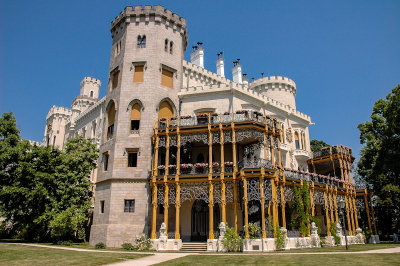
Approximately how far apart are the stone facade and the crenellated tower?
0.08 meters

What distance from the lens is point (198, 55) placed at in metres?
39.6

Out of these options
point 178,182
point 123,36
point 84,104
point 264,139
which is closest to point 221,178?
point 178,182

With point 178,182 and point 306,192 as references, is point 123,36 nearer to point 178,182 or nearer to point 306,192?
point 178,182

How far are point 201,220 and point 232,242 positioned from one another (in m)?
6.64

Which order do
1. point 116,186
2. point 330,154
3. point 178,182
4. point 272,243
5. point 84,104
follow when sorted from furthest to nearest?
point 84,104, point 330,154, point 116,186, point 178,182, point 272,243

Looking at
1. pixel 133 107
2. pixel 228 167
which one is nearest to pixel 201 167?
pixel 228 167

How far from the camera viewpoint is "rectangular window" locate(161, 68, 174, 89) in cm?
3139

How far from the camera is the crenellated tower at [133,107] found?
2666 centimetres

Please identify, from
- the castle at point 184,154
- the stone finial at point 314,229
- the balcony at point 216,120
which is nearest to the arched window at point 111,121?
the castle at point 184,154

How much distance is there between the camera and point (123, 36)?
32875 millimetres

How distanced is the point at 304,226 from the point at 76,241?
73.1 feet

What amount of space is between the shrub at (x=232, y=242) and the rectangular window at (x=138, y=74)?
56.2ft

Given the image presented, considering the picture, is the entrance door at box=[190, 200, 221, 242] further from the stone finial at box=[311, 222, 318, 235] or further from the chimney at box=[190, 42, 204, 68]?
the chimney at box=[190, 42, 204, 68]

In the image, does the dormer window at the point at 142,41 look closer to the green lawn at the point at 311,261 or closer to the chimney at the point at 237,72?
the chimney at the point at 237,72
